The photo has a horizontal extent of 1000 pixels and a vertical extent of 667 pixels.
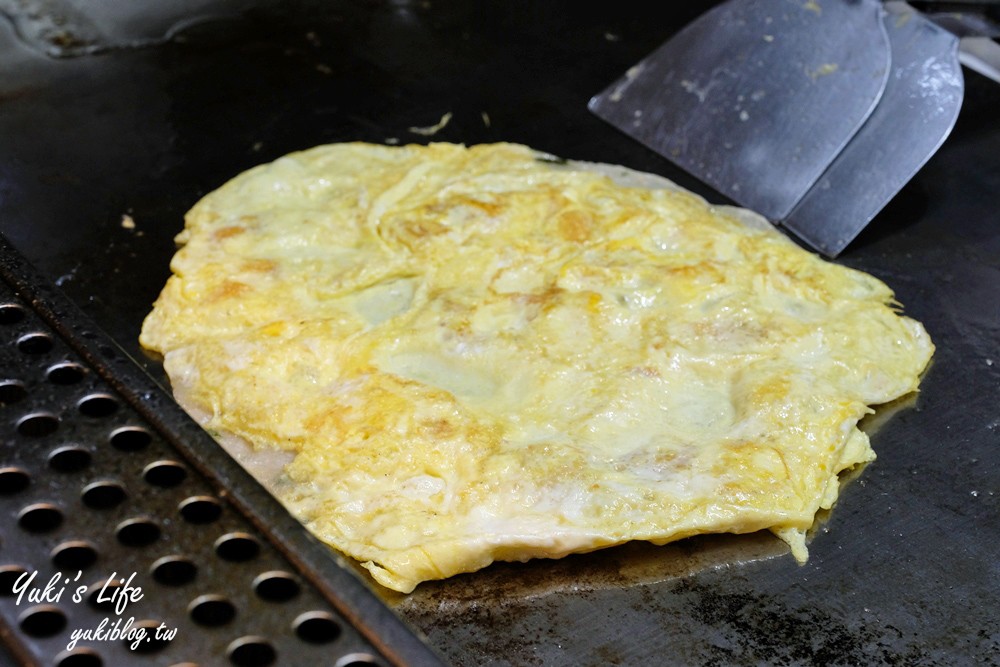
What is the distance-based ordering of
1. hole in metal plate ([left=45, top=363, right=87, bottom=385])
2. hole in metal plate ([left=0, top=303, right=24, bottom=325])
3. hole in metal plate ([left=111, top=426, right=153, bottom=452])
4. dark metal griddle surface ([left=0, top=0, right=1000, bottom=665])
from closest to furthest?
hole in metal plate ([left=111, top=426, right=153, bottom=452]), hole in metal plate ([left=45, top=363, right=87, bottom=385]), hole in metal plate ([left=0, top=303, right=24, bottom=325]), dark metal griddle surface ([left=0, top=0, right=1000, bottom=665])

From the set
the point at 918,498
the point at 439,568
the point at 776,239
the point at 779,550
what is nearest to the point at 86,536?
the point at 439,568

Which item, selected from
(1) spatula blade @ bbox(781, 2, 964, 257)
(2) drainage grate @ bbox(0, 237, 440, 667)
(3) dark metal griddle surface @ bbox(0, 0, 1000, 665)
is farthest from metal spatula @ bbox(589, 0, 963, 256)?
(2) drainage grate @ bbox(0, 237, 440, 667)

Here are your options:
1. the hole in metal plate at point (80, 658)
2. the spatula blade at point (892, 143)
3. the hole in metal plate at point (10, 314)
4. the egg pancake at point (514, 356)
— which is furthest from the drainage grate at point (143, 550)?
the spatula blade at point (892, 143)

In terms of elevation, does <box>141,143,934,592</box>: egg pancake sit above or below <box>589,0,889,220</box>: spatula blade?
below

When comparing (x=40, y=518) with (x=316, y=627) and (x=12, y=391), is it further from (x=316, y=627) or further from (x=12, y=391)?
(x=316, y=627)

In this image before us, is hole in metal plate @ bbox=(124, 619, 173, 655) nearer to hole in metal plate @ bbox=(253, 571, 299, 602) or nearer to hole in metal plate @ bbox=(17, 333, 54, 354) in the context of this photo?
hole in metal plate @ bbox=(253, 571, 299, 602)

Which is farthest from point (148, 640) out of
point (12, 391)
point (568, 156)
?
point (568, 156)
